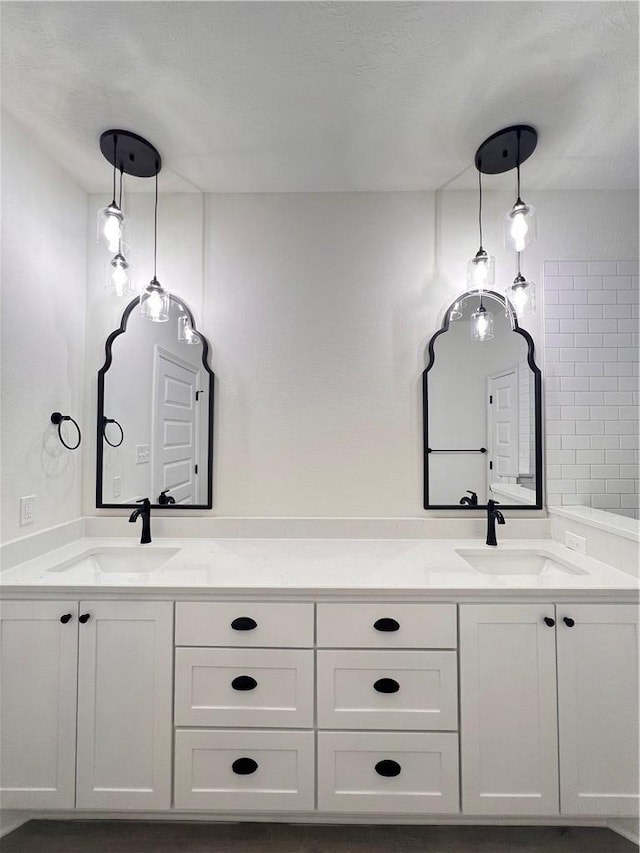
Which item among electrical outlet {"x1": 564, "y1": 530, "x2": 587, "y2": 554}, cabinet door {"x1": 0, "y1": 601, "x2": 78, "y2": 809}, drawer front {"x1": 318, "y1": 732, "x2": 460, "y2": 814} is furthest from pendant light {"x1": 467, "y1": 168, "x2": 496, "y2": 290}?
cabinet door {"x1": 0, "y1": 601, "x2": 78, "y2": 809}

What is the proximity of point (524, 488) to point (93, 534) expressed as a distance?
211 centimetres

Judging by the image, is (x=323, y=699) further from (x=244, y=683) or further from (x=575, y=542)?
(x=575, y=542)

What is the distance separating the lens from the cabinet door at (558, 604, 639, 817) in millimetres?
1363

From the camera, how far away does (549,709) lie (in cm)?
137

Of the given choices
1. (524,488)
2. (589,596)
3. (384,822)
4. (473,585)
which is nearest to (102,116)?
(473,585)

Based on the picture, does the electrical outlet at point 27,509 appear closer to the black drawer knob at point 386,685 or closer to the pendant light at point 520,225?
the black drawer knob at point 386,685

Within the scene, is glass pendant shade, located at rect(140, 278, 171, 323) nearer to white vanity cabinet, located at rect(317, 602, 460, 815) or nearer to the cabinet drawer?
the cabinet drawer

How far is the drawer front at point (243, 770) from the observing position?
137 cm

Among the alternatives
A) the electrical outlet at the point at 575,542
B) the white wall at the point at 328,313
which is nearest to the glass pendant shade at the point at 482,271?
the white wall at the point at 328,313

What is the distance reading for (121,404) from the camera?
201 centimetres

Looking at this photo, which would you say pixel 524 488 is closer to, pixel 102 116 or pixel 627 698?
pixel 627 698

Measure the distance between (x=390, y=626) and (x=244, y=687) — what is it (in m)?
0.54

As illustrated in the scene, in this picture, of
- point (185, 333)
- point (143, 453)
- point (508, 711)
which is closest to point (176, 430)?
point (143, 453)

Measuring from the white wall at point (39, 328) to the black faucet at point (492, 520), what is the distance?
6.43 feet
